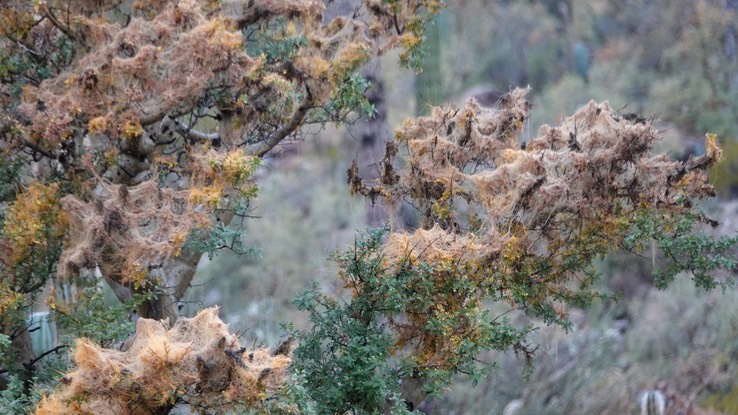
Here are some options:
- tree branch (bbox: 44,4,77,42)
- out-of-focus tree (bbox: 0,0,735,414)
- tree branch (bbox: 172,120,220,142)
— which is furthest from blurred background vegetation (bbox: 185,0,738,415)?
tree branch (bbox: 44,4,77,42)

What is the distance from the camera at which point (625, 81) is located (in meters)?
22.7

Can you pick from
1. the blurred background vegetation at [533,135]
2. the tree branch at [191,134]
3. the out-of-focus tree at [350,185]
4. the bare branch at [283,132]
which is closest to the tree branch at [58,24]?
the out-of-focus tree at [350,185]

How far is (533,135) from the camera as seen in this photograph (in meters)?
16.9

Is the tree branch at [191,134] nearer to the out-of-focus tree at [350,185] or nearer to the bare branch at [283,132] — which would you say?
the out-of-focus tree at [350,185]

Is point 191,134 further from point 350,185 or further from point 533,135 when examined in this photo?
point 533,135

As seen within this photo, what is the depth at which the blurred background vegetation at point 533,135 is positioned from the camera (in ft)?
39.7

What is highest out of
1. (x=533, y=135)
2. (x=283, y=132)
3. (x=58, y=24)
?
(x=533, y=135)

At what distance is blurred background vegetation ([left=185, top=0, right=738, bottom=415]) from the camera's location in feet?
39.7

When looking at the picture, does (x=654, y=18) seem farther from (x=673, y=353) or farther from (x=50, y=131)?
(x=50, y=131)

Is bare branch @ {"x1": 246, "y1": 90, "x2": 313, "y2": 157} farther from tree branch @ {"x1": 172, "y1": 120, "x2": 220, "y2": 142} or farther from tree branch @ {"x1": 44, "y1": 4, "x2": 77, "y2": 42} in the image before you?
tree branch @ {"x1": 44, "y1": 4, "x2": 77, "y2": 42}

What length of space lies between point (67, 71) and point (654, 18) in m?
20.0

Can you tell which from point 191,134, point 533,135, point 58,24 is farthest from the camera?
point 533,135

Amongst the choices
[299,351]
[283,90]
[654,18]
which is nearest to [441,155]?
[283,90]

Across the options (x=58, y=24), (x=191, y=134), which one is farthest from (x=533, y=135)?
(x=58, y=24)
